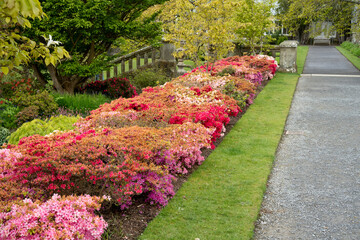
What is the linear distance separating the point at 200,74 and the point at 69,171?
328 inches

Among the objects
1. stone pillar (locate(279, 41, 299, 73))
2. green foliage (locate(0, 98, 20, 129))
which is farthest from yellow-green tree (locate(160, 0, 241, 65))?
stone pillar (locate(279, 41, 299, 73))

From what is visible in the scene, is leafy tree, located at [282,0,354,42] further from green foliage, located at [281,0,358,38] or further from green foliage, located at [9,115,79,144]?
green foliage, located at [9,115,79,144]

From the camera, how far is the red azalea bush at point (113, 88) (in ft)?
37.3

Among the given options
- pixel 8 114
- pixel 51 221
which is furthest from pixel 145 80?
pixel 51 221

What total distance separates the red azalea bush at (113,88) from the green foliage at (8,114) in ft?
9.88

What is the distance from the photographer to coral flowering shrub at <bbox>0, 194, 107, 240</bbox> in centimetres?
329

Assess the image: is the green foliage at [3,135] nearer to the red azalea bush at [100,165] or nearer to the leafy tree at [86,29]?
the red azalea bush at [100,165]

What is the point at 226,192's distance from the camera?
542 cm

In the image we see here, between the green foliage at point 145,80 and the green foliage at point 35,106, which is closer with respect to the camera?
the green foliage at point 35,106

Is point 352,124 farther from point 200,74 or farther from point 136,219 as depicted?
Result: point 136,219

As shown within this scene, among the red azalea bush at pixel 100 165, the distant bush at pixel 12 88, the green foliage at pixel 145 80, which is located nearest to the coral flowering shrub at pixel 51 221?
the red azalea bush at pixel 100 165

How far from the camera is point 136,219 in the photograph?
4527 mm

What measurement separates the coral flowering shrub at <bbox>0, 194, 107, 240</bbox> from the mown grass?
0.90m

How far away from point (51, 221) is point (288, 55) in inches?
660
